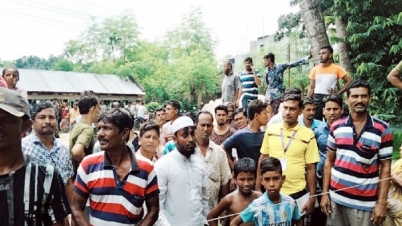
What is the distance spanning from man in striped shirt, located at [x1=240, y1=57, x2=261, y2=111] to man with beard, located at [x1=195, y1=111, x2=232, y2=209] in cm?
404

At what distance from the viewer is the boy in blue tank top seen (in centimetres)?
318

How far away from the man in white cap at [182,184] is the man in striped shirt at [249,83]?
4.91 meters

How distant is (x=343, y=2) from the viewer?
8.98 meters

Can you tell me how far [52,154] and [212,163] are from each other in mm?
1528

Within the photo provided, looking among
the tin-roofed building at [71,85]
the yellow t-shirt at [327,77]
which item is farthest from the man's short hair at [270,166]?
the tin-roofed building at [71,85]

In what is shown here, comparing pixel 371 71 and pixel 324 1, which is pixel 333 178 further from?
pixel 324 1

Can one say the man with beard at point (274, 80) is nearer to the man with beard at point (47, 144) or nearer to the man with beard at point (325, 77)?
the man with beard at point (325, 77)

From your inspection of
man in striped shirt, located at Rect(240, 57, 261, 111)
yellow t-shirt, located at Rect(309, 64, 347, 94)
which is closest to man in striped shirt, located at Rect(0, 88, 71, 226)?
yellow t-shirt, located at Rect(309, 64, 347, 94)

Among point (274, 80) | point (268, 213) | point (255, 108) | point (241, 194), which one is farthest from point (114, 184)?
point (274, 80)

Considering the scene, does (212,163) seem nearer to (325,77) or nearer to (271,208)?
(271,208)

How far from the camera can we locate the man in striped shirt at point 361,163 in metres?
3.49

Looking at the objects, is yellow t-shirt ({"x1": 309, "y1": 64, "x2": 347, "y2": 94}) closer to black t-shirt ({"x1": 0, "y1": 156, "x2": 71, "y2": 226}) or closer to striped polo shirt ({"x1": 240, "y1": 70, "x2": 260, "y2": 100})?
striped polo shirt ({"x1": 240, "y1": 70, "x2": 260, "y2": 100})

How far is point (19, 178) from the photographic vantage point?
5.38ft

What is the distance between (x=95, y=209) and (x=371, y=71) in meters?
7.73
